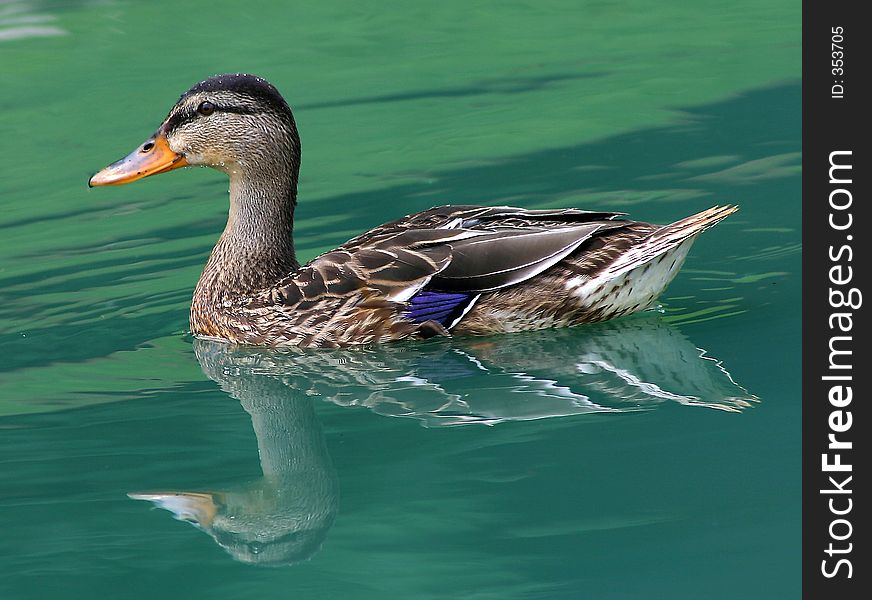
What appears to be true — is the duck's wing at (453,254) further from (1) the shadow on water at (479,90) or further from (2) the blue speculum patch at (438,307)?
(1) the shadow on water at (479,90)

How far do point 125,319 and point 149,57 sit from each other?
6.12 m

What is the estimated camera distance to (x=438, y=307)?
7.77m

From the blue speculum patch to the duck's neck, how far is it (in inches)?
38.2

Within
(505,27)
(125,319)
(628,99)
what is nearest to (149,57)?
(505,27)

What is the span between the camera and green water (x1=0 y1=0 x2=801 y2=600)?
17.6ft

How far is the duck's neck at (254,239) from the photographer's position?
8.34m

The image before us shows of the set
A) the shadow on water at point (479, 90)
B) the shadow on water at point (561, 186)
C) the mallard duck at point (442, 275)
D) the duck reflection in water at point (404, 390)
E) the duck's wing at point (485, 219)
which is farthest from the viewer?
the shadow on water at point (479, 90)

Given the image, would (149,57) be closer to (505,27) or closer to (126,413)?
(505,27)

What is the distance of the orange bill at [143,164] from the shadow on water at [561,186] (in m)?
0.82

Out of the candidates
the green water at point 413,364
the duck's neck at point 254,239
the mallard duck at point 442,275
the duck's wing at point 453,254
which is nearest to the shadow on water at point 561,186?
the green water at point 413,364

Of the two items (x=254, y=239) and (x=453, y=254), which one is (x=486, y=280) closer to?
(x=453, y=254)

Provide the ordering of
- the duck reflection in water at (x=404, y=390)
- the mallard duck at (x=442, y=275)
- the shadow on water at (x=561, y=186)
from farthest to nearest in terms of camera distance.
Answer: the shadow on water at (x=561, y=186) → the mallard duck at (x=442, y=275) → the duck reflection in water at (x=404, y=390)
